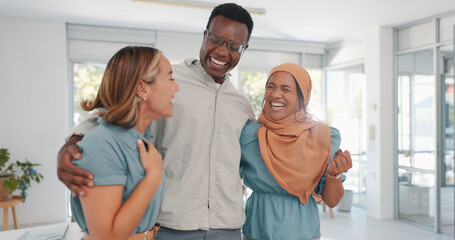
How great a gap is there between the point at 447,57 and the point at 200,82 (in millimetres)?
4185

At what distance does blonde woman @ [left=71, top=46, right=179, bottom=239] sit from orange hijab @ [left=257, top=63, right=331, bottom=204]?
532 mm

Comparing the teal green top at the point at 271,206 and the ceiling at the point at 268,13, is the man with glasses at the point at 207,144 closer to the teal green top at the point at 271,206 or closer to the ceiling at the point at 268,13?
the teal green top at the point at 271,206

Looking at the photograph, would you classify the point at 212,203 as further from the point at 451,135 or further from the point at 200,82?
the point at 451,135

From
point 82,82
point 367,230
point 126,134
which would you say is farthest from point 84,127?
point 82,82

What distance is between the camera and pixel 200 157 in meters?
1.40

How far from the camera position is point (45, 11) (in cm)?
452

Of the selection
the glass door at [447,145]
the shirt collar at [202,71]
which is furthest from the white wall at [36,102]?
the glass door at [447,145]

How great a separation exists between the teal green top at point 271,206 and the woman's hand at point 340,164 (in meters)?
0.11

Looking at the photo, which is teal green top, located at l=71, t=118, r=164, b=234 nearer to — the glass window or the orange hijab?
the orange hijab

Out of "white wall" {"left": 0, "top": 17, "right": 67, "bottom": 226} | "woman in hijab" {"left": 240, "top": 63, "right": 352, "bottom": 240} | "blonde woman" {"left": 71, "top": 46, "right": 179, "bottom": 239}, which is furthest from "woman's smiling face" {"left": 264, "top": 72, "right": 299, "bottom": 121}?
"white wall" {"left": 0, "top": 17, "right": 67, "bottom": 226}

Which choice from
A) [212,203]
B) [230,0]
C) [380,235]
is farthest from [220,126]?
[380,235]

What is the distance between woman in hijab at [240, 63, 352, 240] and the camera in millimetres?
1539

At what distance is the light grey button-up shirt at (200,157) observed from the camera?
136 cm

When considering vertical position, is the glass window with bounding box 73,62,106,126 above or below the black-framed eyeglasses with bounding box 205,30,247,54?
above
